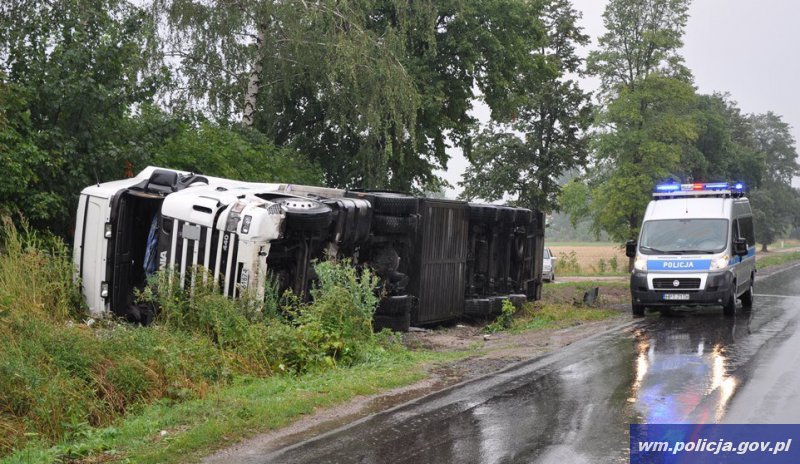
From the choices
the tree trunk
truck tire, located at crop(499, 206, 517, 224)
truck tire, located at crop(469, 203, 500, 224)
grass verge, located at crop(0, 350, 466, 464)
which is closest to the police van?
truck tire, located at crop(499, 206, 517, 224)

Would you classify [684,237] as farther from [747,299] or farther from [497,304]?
[497,304]

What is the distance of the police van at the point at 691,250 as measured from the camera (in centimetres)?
1623

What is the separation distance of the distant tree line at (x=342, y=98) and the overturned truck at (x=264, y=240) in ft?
7.09

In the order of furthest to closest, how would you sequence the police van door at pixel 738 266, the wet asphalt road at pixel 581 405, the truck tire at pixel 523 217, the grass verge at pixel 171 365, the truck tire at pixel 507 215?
the truck tire at pixel 523 217 → the police van door at pixel 738 266 → the truck tire at pixel 507 215 → the grass verge at pixel 171 365 → the wet asphalt road at pixel 581 405

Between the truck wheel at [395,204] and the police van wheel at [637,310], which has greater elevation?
the truck wheel at [395,204]

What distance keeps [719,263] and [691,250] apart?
0.60 meters

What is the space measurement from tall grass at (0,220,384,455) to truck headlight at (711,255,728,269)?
8.29 meters

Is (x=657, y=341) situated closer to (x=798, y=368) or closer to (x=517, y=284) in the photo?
(x=798, y=368)

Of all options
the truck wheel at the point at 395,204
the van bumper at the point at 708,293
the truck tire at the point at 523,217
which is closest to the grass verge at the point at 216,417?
the truck wheel at the point at 395,204

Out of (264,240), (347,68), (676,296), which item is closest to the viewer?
(264,240)

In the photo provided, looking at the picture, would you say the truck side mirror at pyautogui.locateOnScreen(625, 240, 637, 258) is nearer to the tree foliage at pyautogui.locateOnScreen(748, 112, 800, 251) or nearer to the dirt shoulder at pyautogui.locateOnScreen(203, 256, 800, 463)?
the dirt shoulder at pyautogui.locateOnScreen(203, 256, 800, 463)

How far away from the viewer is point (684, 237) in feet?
55.6

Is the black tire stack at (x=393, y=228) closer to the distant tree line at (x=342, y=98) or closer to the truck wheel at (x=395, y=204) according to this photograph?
the truck wheel at (x=395, y=204)

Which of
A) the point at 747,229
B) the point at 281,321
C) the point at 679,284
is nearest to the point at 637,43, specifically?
the point at 747,229
